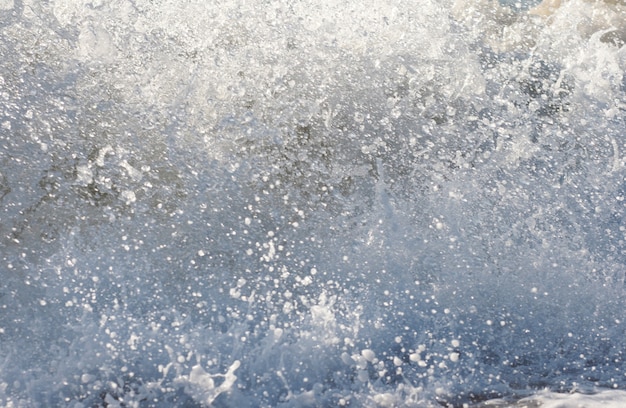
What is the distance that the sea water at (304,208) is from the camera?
1.57 m

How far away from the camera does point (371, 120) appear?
85.0 inches

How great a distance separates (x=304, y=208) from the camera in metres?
1.89

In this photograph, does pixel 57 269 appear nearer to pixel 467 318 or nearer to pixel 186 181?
pixel 186 181

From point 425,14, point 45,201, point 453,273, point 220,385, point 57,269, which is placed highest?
point 425,14

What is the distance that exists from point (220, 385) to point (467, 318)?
650mm

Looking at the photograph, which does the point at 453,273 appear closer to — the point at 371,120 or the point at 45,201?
the point at 371,120

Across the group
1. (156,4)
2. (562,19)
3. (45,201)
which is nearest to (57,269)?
(45,201)

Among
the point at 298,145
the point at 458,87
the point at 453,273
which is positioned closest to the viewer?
the point at 453,273

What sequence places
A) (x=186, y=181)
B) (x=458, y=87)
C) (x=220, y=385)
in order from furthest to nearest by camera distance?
(x=458, y=87) → (x=186, y=181) → (x=220, y=385)

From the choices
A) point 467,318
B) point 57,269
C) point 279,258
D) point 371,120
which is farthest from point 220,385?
point 371,120

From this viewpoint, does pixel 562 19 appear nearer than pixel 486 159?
No

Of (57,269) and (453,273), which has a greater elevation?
(57,269)

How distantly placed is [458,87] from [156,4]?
1.15 meters

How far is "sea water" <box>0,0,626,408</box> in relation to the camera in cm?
Result: 157
